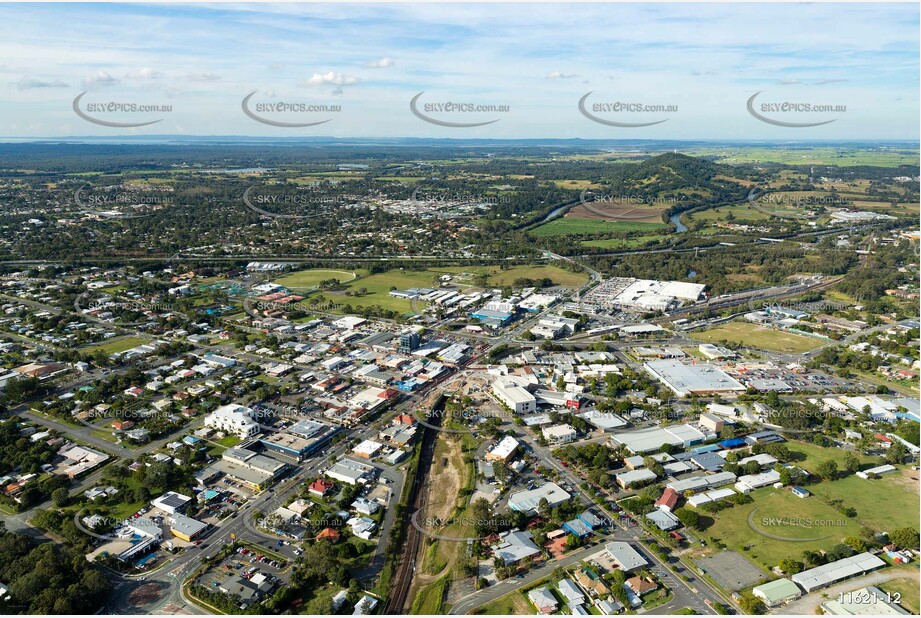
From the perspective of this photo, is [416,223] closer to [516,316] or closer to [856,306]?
[516,316]

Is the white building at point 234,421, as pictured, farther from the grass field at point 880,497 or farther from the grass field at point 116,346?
the grass field at point 880,497

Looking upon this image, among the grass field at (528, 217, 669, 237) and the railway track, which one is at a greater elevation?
the grass field at (528, 217, 669, 237)

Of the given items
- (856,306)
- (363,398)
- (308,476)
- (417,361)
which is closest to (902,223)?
(856,306)

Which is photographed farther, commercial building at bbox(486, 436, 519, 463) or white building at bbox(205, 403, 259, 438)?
white building at bbox(205, 403, 259, 438)

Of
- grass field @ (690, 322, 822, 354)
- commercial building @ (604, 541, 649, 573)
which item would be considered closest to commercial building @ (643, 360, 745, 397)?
grass field @ (690, 322, 822, 354)

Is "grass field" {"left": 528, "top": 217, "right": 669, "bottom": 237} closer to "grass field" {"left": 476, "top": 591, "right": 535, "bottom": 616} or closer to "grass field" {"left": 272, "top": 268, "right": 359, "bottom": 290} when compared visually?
"grass field" {"left": 272, "top": 268, "right": 359, "bottom": 290}

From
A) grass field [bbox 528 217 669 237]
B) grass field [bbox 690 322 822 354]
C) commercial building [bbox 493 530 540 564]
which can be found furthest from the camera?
grass field [bbox 528 217 669 237]
